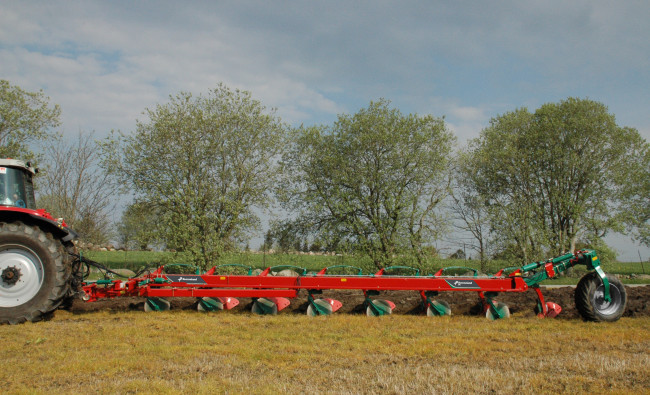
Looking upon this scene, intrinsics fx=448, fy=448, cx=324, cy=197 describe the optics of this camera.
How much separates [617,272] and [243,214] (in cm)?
2036

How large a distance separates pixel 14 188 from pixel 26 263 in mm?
1301

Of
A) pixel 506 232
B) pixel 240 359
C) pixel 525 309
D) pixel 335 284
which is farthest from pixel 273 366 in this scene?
pixel 506 232

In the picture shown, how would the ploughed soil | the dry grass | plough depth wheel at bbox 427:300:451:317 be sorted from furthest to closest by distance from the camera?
the ploughed soil
plough depth wheel at bbox 427:300:451:317
the dry grass

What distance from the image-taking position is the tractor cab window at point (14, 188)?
7.13 meters

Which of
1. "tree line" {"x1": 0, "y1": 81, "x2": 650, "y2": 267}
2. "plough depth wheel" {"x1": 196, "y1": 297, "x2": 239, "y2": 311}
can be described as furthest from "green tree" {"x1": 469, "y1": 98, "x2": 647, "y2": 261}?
"plough depth wheel" {"x1": 196, "y1": 297, "x2": 239, "y2": 311}

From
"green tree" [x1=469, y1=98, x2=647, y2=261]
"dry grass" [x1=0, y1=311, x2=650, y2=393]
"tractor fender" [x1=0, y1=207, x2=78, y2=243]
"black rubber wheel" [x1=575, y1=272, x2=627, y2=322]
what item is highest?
"green tree" [x1=469, y1=98, x2=647, y2=261]

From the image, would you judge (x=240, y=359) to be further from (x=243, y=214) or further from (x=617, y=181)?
(x=617, y=181)

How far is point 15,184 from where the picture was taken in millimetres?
7285

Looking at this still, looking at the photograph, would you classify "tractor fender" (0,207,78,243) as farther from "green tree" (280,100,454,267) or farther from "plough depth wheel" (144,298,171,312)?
"green tree" (280,100,454,267)

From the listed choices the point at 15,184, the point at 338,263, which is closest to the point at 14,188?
the point at 15,184

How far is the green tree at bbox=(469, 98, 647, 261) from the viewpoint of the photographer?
2394 cm

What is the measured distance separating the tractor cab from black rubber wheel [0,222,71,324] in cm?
56

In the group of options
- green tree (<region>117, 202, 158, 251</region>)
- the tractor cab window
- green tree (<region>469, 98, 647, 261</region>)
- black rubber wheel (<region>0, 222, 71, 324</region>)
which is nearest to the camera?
black rubber wheel (<region>0, 222, 71, 324</region>)

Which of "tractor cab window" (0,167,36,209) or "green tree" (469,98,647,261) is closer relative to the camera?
"tractor cab window" (0,167,36,209)
